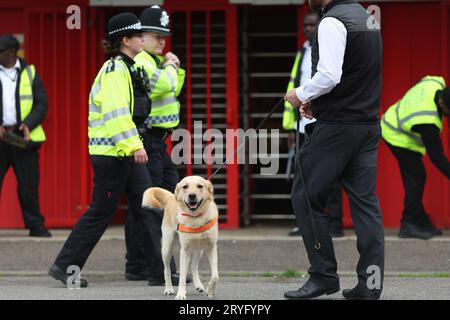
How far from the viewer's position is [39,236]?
11.9 meters

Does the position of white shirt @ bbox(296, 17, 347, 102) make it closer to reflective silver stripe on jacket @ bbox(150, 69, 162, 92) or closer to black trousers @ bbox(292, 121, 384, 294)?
black trousers @ bbox(292, 121, 384, 294)

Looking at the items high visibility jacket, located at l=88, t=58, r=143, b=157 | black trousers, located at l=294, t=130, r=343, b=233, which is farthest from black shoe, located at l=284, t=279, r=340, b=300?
black trousers, located at l=294, t=130, r=343, b=233

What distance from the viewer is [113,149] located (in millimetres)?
8539

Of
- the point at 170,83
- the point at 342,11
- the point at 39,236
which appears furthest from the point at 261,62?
the point at 342,11

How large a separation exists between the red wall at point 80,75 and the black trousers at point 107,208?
3.81m

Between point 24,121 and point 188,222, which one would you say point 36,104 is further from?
point 188,222

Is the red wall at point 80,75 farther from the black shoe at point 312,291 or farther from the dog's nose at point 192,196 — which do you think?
the dog's nose at point 192,196

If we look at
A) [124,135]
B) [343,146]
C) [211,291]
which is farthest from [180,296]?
[343,146]

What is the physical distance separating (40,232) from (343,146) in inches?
197

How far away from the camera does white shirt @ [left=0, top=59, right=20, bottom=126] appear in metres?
11.9

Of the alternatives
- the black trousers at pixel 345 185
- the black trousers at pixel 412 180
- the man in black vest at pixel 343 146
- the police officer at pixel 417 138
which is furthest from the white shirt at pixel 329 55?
the black trousers at pixel 412 180
